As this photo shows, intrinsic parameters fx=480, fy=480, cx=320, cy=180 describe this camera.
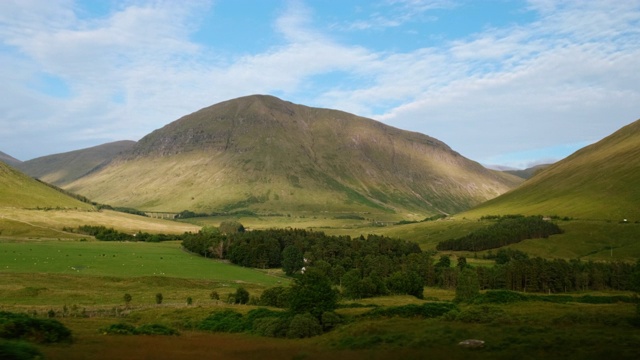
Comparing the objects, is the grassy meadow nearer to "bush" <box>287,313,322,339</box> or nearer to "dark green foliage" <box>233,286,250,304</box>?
"bush" <box>287,313,322,339</box>

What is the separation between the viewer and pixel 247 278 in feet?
470

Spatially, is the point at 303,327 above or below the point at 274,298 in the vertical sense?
above

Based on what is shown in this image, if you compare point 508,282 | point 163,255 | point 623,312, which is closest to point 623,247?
point 508,282

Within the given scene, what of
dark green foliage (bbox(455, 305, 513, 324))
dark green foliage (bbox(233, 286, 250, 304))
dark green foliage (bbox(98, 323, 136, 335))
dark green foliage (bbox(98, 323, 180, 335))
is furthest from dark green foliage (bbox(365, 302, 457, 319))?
dark green foliage (bbox(233, 286, 250, 304))

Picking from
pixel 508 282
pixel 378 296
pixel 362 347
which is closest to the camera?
pixel 362 347

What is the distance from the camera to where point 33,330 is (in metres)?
41.3

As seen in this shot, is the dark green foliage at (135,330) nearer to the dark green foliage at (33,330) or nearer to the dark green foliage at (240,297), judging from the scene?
the dark green foliage at (33,330)

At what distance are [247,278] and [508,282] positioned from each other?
76887mm

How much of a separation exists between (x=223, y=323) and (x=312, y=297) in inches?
500

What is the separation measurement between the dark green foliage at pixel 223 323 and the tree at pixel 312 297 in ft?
24.8

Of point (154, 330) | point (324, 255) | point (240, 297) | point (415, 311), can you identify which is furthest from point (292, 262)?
point (154, 330)

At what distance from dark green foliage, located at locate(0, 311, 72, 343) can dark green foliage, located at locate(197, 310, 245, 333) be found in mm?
23427

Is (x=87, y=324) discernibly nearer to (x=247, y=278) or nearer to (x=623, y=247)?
(x=247, y=278)

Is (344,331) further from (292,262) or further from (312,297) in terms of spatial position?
(292,262)
